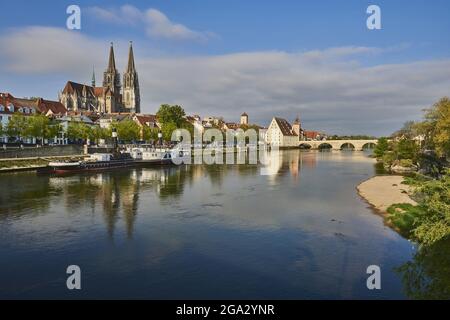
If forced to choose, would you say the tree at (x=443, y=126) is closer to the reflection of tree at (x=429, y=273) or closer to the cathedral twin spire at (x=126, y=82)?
the reflection of tree at (x=429, y=273)

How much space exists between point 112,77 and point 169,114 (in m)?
80.3

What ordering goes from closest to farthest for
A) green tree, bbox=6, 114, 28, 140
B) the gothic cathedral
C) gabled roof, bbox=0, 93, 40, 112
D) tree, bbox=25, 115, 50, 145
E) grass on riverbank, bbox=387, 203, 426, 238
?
grass on riverbank, bbox=387, 203, 426, 238 < green tree, bbox=6, 114, 28, 140 < tree, bbox=25, 115, 50, 145 < gabled roof, bbox=0, 93, 40, 112 < the gothic cathedral

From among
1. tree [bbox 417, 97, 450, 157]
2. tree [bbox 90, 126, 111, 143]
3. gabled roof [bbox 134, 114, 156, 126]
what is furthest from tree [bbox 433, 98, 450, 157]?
gabled roof [bbox 134, 114, 156, 126]

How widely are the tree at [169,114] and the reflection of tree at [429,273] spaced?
107221 mm

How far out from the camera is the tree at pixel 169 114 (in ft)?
405

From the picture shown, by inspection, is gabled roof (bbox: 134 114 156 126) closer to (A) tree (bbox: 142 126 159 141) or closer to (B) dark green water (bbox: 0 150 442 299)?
(A) tree (bbox: 142 126 159 141)

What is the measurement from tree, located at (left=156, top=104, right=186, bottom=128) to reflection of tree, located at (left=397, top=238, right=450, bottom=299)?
10722cm

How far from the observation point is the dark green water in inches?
688

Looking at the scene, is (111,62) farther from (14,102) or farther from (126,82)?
(14,102)

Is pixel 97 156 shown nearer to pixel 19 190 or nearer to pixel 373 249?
pixel 19 190

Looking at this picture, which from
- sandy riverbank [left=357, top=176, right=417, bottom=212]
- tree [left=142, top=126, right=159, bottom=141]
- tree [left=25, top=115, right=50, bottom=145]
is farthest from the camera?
tree [left=142, top=126, right=159, bottom=141]

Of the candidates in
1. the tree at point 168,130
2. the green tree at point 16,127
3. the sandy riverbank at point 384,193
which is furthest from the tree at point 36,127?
the sandy riverbank at point 384,193

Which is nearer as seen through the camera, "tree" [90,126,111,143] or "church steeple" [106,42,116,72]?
"tree" [90,126,111,143]

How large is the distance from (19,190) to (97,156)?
30.7 meters
